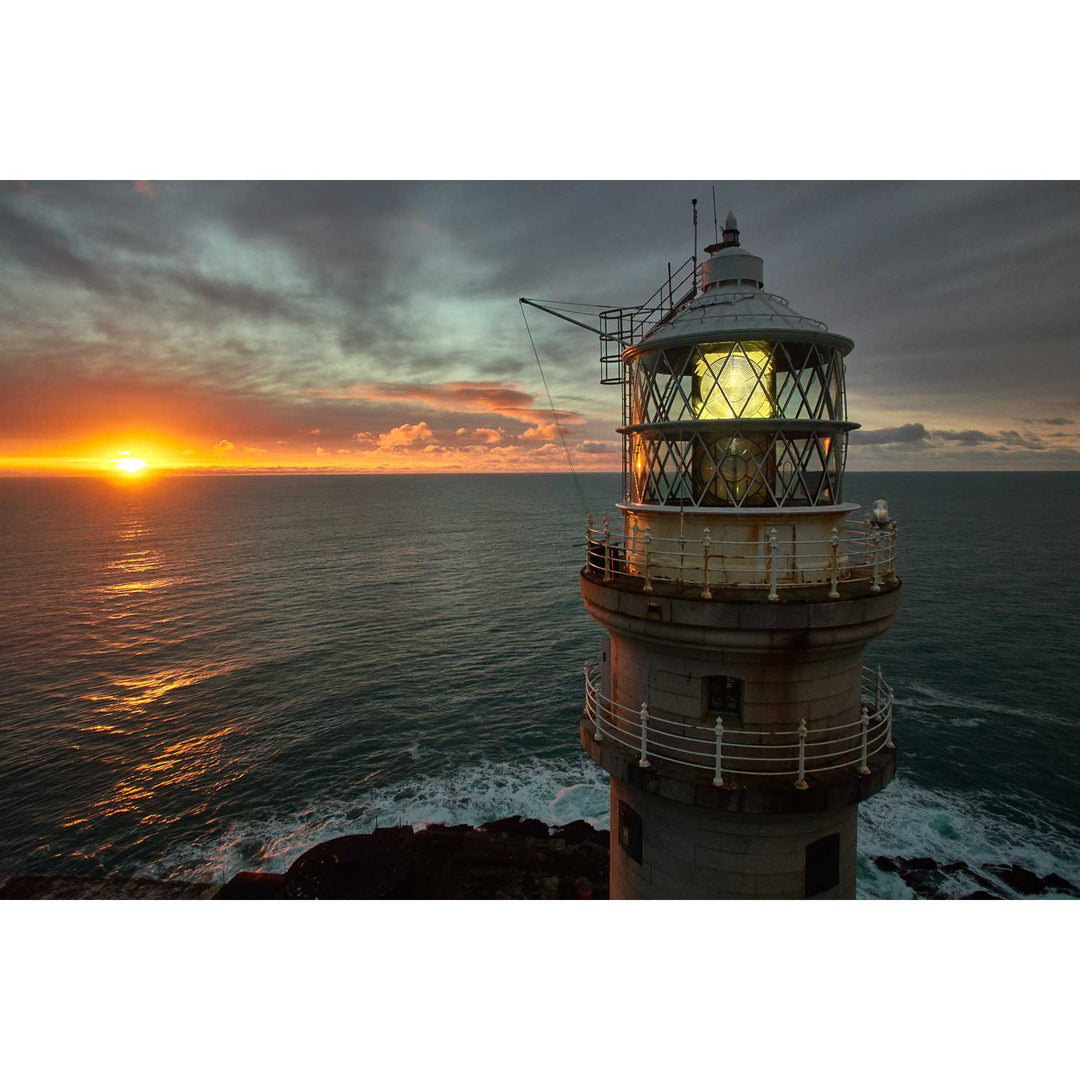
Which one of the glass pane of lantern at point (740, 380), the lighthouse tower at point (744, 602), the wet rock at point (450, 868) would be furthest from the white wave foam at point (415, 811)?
the glass pane of lantern at point (740, 380)

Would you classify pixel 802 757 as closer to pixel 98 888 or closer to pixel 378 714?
pixel 98 888

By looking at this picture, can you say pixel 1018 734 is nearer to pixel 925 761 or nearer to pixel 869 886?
pixel 925 761

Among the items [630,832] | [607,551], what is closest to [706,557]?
[607,551]

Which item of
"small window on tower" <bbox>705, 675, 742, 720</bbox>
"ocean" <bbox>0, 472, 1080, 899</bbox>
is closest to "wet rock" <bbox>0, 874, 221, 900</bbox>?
"ocean" <bbox>0, 472, 1080, 899</bbox>

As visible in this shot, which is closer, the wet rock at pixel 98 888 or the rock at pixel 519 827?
the wet rock at pixel 98 888

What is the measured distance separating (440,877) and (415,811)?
17.4ft

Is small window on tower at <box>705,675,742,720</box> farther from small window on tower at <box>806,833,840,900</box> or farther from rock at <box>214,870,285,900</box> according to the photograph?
rock at <box>214,870,285,900</box>

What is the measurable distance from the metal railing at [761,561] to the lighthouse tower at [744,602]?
0.10ft

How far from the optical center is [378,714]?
3031cm

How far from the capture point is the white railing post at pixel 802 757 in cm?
688

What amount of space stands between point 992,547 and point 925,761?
6380 cm

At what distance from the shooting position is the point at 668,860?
812cm

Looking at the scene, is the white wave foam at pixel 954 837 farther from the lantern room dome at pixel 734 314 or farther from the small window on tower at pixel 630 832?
the lantern room dome at pixel 734 314

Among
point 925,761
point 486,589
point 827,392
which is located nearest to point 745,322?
point 827,392
